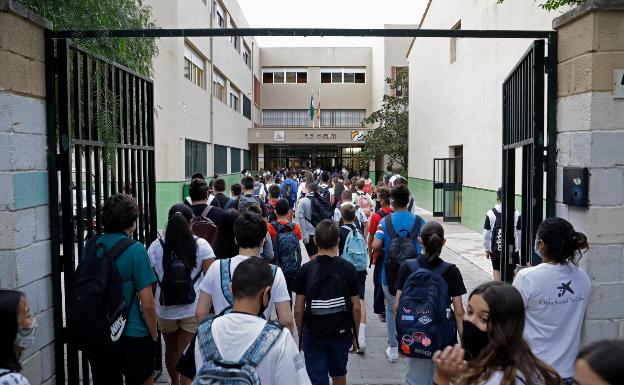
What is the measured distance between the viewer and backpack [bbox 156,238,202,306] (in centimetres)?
447

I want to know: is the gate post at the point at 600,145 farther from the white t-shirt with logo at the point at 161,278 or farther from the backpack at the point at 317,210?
the backpack at the point at 317,210

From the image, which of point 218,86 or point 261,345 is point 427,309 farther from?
point 218,86

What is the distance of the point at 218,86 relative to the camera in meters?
26.0

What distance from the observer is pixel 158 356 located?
5.50 metres

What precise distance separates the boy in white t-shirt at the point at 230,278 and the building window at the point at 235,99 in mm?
26549

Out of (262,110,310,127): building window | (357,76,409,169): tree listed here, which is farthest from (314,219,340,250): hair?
(262,110,310,127): building window

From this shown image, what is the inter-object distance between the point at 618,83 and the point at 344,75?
129 ft

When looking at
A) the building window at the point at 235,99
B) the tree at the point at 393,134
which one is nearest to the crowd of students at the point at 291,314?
the tree at the point at 393,134

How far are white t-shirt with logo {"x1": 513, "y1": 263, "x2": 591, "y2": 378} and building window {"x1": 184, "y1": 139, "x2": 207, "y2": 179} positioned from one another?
16043mm

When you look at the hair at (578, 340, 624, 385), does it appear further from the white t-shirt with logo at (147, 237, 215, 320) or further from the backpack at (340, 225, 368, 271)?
the backpack at (340, 225, 368, 271)

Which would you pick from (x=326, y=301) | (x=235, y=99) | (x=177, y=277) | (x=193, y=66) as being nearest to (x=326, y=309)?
(x=326, y=301)

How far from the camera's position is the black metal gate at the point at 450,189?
18344 mm

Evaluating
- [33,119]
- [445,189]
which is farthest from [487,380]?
[445,189]

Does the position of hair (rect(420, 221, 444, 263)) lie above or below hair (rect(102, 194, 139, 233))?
below
